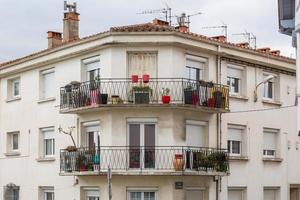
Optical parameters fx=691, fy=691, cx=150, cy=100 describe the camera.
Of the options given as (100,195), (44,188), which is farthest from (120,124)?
(44,188)

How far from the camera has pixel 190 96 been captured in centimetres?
2545

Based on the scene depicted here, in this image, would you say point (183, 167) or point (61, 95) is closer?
point (183, 167)

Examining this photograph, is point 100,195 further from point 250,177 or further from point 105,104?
point 250,177

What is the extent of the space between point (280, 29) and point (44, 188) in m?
19.2

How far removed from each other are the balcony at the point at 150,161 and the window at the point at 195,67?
2.91 m

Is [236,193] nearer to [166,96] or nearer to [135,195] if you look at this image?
[135,195]

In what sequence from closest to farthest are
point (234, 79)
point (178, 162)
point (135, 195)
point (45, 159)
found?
1. point (178, 162)
2. point (135, 195)
3. point (234, 79)
4. point (45, 159)

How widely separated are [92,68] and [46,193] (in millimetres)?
6341

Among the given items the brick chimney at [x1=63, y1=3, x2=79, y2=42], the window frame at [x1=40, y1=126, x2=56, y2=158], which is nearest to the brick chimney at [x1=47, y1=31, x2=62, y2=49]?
the brick chimney at [x1=63, y1=3, x2=79, y2=42]

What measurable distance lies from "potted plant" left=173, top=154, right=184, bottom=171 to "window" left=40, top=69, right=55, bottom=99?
7338 millimetres

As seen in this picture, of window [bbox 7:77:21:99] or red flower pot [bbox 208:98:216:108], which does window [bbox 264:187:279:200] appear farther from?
window [bbox 7:77:21:99]

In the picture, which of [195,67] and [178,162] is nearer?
[178,162]

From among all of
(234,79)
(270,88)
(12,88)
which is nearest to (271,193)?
(270,88)

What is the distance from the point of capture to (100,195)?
86.7ft
